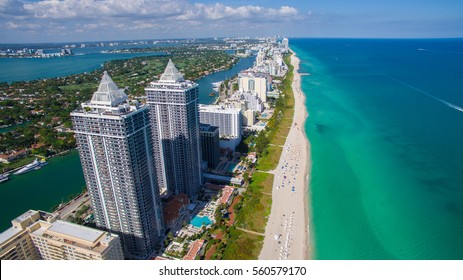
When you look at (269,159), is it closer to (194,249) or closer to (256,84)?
(194,249)

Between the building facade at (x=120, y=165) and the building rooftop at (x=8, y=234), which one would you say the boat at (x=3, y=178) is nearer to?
the building rooftop at (x=8, y=234)

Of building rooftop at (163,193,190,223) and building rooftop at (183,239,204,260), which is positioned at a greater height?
building rooftop at (163,193,190,223)

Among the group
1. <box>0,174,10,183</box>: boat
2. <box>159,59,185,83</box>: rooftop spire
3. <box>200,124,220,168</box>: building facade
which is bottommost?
<box>0,174,10,183</box>: boat

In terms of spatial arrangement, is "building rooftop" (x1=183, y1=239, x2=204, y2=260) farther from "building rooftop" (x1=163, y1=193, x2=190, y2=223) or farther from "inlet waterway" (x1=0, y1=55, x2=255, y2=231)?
"inlet waterway" (x1=0, y1=55, x2=255, y2=231)

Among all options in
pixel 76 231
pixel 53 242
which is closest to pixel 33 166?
pixel 53 242

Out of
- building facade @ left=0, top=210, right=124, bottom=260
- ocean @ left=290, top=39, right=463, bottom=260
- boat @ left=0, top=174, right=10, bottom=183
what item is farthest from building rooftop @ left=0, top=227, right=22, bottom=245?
ocean @ left=290, top=39, right=463, bottom=260
